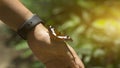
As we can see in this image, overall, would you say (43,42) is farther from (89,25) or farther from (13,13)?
(89,25)

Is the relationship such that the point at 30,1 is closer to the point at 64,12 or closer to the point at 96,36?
the point at 64,12

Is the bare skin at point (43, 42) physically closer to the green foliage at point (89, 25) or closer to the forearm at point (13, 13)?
the forearm at point (13, 13)

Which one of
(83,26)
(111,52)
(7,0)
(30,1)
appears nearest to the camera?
(7,0)

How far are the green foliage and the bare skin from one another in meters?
1.03

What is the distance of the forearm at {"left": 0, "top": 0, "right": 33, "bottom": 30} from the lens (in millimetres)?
1516

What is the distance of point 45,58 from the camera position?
5.19ft

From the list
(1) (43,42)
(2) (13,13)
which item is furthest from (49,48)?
(2) (13,13)

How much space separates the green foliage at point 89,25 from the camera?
2678 millimetres

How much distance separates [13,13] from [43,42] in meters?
0.15

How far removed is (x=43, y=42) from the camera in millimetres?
1568

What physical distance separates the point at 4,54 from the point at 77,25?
651 millimetres

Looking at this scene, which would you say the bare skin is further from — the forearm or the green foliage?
the green foliage

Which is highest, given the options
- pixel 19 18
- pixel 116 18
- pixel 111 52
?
pixel 116 18

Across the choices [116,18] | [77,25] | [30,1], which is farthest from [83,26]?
[30,1]
